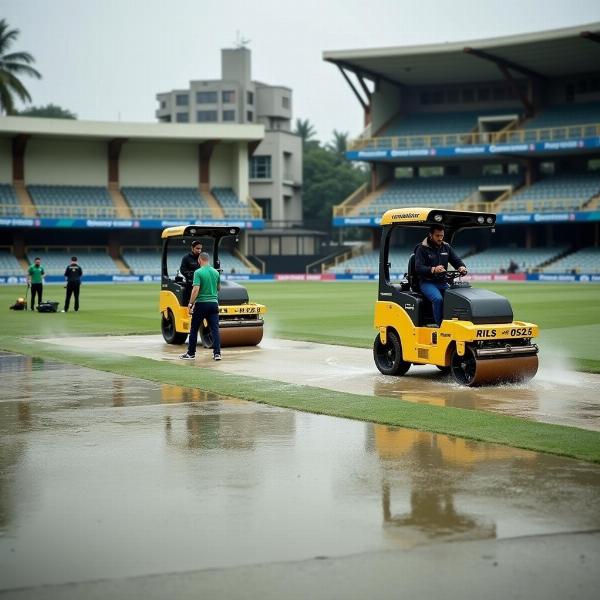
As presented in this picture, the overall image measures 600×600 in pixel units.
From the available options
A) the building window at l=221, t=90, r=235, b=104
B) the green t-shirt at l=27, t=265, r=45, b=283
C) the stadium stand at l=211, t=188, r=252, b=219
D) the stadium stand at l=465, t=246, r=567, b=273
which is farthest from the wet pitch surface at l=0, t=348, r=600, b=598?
the building window at l=221, t=90, r=235, b=104

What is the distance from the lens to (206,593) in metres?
4.97

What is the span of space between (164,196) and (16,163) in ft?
37.0

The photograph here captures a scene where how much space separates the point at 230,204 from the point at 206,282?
6177cm

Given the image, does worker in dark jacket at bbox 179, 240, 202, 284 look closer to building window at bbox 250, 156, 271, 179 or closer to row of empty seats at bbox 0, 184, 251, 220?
row of empty seats at bbox 0, 184, 251, 220

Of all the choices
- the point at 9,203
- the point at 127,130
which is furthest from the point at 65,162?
the point at 9,203

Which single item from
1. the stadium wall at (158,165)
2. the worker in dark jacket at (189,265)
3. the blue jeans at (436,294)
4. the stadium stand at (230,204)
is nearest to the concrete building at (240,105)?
the stadium stand at (230,204)

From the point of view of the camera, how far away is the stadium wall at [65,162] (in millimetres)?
73562

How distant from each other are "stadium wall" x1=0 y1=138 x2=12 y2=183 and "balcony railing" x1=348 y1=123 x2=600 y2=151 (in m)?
25.8

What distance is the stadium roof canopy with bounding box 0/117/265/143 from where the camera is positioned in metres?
69.9

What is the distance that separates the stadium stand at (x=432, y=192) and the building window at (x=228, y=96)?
40235 millimetres

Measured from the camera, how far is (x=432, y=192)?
74.8m

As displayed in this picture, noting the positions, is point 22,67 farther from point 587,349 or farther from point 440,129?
point 587,349

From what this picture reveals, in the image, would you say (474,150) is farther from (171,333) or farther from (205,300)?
(205,300)

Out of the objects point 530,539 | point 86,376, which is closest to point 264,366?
point 86,376
